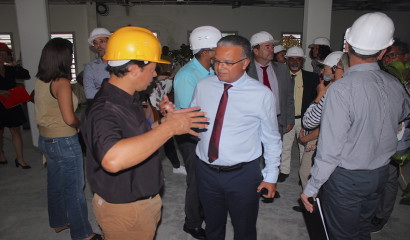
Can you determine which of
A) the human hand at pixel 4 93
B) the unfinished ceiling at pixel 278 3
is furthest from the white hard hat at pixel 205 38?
the unfinished ceiling at pixel 278 3

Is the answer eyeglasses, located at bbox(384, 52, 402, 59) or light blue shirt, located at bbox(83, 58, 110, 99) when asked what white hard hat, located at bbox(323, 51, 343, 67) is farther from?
light blue shirt, located at bbox(83, 58, 110, 99)

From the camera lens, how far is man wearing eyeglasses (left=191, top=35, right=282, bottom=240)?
199 centimetres

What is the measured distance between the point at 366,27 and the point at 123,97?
1.45 m

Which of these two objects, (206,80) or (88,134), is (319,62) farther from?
(88,134)

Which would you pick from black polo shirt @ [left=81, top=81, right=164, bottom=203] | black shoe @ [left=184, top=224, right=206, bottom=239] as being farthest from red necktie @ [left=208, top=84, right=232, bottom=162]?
black shoe @ [left=184, top=224, right=206, bottom=239]

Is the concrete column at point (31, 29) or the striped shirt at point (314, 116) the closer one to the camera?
the striped shirt at point (314, 116)

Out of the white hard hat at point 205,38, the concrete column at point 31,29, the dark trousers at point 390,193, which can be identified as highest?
the concrete column at point 31,29

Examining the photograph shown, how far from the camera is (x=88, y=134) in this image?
53.6 inches

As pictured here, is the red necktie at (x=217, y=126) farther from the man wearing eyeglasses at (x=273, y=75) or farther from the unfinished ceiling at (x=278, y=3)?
the unfinished ceiling at (x=278, y=3)

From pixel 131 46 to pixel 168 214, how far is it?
245cm

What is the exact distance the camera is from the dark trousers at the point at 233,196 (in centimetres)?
204

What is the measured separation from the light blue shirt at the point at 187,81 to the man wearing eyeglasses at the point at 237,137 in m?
0.43

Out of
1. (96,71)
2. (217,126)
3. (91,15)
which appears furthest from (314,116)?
(91,15)

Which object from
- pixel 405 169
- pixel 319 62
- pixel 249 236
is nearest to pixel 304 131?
pixel 249 236
